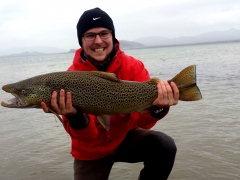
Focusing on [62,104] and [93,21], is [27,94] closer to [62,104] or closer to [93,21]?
[62,104]

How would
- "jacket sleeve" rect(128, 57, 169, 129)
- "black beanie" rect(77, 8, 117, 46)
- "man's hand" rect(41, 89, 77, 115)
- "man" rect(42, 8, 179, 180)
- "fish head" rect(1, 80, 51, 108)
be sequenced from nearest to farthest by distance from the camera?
"man's hand" rect(41, 89, 77, 115) → "fish head" rect(1, 80, 51, 108) → "jacket sleeve" rect(128, 57, 169, 129) → "man" rect(42, 8, 179, 180) → "black beanie" rect(77, 8, 117, 46)

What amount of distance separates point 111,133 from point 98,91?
938mm

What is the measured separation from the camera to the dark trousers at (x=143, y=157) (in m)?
4.26

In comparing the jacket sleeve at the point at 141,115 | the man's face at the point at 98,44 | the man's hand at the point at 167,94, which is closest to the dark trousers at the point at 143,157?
the jacket sleeve at the point at 141,115

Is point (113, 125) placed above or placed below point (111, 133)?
above

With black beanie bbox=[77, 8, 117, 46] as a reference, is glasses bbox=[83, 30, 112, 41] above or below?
below

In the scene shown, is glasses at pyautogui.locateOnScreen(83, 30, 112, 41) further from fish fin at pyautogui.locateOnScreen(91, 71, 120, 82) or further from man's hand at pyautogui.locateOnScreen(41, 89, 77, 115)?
man's hand at pyautogui.locateOnScreen(41, 89, 77, 115)

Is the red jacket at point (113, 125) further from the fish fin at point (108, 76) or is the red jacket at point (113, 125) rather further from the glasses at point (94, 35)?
the fish fin at point (108, 76)

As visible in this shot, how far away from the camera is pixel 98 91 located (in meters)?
3.71

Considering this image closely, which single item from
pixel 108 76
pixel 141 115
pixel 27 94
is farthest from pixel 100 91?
pixel 27 94

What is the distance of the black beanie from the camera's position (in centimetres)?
439

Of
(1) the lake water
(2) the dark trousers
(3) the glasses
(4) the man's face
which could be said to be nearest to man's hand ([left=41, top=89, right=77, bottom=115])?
(4) the man's face

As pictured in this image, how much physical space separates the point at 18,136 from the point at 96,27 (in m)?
4.77

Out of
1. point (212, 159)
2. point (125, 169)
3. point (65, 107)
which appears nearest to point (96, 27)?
point (65, 107)
